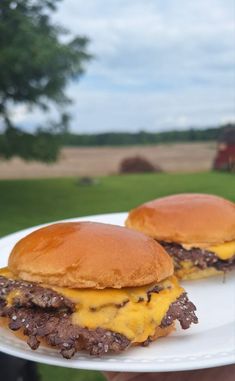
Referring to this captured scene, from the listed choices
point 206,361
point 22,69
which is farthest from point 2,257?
point 22,69

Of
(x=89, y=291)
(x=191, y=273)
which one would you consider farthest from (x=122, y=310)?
(x=191, y=273)

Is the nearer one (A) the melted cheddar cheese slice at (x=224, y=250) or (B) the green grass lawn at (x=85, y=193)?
(A) the melted cheddar cheese slice at (x=224, y=250)

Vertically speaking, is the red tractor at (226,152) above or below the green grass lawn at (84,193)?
above

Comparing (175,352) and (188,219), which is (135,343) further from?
(188,219)

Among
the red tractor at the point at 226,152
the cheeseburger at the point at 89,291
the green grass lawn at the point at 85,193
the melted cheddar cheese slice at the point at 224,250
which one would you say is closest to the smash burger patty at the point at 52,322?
the cheeseburger at the point at 89,291

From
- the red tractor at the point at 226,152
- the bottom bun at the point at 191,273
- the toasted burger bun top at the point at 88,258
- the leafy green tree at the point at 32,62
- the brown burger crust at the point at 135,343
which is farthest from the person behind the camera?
the red tractor at the point at 226,152

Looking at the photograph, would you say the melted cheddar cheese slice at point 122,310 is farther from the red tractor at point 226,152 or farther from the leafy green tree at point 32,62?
the red tractor at point 226,152

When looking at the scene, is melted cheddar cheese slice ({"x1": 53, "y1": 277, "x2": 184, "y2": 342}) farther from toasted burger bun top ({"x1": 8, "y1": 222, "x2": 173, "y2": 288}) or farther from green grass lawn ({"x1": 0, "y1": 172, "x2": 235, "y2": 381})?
green grass lawn ({"x1": 0, "y1": 172, "x2": 235, "y2": 381})

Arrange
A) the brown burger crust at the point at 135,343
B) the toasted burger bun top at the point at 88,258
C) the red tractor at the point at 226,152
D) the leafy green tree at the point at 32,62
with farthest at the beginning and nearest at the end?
the red tractor at the point at 226,152, the leafy green tree at the point at 32,62, the toasted burger bun top at the point at 88,258, the brown burger crust at the point at 135,343
